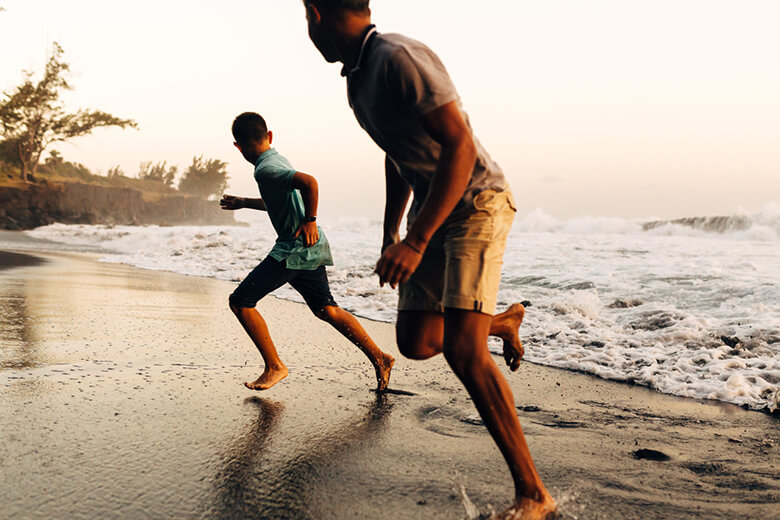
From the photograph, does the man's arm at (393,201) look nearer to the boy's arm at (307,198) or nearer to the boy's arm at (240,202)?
the boy's arm at (307,198)

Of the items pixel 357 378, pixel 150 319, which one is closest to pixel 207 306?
pixel 150 319

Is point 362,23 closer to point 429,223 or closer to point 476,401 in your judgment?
point 429,223

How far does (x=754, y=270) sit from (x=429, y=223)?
9872 millimetres

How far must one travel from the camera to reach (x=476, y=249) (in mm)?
2156

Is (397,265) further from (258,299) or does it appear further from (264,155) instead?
(264,155)

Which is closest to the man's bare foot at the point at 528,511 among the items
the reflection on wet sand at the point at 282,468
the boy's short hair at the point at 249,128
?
A: the reflection on wet sand at the point at 282,468

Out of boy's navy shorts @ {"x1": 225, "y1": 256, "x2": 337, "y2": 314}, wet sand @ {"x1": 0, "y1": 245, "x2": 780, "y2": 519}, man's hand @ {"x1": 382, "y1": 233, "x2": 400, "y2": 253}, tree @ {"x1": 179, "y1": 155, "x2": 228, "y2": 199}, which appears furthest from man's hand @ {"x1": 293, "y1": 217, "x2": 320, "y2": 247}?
tree @ {"x1": 179, "y1": 155, "x2": 228, "y2": 199}

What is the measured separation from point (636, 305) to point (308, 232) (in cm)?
490

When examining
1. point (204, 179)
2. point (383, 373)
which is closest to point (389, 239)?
point (383, 373)

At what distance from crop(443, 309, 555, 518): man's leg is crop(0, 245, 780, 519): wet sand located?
184 millimetres

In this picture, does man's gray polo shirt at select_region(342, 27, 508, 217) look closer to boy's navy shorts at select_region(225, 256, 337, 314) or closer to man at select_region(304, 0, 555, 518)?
man at select_region(304, 0, 555, 518)

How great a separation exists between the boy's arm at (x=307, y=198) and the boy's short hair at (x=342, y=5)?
1.59m

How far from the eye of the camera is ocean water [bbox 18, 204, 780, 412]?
470 centimetres

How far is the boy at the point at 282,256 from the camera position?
3775 mm
